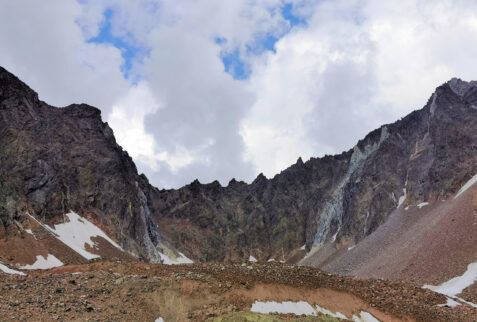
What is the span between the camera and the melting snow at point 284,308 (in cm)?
2306

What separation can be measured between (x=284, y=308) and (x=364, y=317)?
6.23 m

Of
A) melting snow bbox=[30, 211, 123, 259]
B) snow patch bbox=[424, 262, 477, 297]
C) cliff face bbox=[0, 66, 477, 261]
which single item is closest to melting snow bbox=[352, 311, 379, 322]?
snow patch bbox=[424, 262, 477, 297]

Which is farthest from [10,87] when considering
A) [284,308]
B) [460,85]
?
[460,85]

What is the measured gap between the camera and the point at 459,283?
154 feet

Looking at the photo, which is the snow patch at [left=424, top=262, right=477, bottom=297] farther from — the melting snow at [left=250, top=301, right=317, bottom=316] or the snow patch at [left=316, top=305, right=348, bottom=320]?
the melting snow at [left=250, top=301, right=317, bottom=316]

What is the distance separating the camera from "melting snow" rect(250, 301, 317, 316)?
75.7 ft

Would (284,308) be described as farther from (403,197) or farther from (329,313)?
(403,197)

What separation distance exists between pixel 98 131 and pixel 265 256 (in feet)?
267

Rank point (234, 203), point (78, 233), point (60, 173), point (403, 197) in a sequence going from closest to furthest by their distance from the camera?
point (78, 233) < point (60, 173) < point (403, 197) < point (234, 203)

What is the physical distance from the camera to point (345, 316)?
25453mm

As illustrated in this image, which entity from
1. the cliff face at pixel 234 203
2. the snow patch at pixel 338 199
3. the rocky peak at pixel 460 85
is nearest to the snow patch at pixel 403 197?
the cliff face at pixel 234 203

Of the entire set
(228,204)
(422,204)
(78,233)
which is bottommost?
(422,204)

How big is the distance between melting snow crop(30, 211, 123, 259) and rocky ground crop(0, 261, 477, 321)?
43323 millimetres

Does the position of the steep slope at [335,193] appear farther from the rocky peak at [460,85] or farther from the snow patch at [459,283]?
the snow patch at [459,283]
